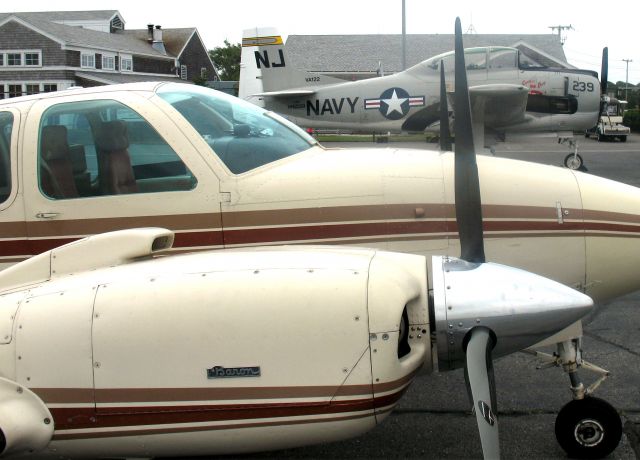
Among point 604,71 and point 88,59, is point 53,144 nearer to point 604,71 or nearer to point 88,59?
point 604,71

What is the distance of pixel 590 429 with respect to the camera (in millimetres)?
3879

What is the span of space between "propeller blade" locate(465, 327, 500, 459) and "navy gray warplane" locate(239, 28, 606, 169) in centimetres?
1363

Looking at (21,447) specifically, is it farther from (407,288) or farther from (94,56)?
(94,56)

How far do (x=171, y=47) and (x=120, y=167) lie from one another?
66.8 meters

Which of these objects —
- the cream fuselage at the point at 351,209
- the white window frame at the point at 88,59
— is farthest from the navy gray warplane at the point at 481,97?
the white window frame at the point at 88,59

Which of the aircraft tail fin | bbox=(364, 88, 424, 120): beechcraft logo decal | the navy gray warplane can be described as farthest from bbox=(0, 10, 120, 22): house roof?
bbox=(364, 88, 424, 120): beechcraft logo decal

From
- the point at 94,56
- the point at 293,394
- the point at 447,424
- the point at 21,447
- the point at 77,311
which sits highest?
the point at 94,56

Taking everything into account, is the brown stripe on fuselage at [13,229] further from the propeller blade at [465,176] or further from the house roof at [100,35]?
the house roof at [100,35]

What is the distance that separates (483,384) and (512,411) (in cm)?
197

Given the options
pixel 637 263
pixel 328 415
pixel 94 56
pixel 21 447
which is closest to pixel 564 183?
pixel 637 263

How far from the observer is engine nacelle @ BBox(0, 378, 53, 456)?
112 inches

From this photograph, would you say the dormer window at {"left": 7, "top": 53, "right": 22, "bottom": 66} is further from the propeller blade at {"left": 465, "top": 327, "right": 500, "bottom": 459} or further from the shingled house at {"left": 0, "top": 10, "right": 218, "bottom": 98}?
the propeller blade at {"left": 465, "top": 327, "right": 500, "bottom": 459}

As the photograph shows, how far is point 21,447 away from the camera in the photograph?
2.89 metres

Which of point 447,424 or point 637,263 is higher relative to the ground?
point 637,263
